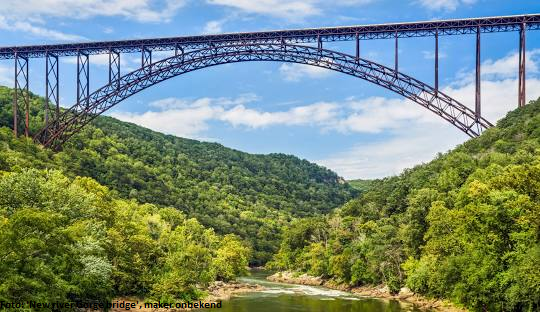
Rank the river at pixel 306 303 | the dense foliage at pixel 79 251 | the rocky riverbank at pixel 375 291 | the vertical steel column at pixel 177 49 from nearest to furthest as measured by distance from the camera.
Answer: the dense foliage at pixel 79 251 < the river at pixel 306 303 < the rocky riverbank at pixel 375 291 < the vertical steel column at pixel 177 49

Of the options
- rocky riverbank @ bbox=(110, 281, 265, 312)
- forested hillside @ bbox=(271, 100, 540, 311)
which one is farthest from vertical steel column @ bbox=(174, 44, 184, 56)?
forested hillside @ bbox=(271, 100, 540, 311)

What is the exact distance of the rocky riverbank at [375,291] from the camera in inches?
1922

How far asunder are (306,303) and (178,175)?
3540 inches

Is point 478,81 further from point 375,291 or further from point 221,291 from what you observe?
point 221,291

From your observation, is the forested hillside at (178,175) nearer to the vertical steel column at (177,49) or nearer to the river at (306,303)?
the vertical steel column at (177,49)

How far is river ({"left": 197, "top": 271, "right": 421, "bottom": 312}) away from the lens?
158 ft

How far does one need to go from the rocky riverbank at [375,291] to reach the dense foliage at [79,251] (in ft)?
55.3

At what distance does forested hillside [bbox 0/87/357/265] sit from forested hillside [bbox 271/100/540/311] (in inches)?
1038

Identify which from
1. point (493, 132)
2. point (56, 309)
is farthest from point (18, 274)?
point (493, 132)

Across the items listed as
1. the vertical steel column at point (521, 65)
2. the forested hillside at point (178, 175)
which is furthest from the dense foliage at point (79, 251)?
the vertical steel column at point (521, 65)

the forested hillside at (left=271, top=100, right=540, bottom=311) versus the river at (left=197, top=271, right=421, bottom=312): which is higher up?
the forested hillside at (left=271, top=100, right=540, bottom=311)

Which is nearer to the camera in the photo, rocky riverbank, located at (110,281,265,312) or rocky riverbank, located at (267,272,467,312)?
rocky riverbank, located at (110,281,265,312)

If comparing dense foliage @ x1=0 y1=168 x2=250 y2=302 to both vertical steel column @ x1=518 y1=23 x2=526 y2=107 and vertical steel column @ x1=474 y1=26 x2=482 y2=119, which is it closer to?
vertical steel column @ x1=474 y1=26 x2=482 y2=119

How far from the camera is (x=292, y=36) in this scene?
59812 mm
